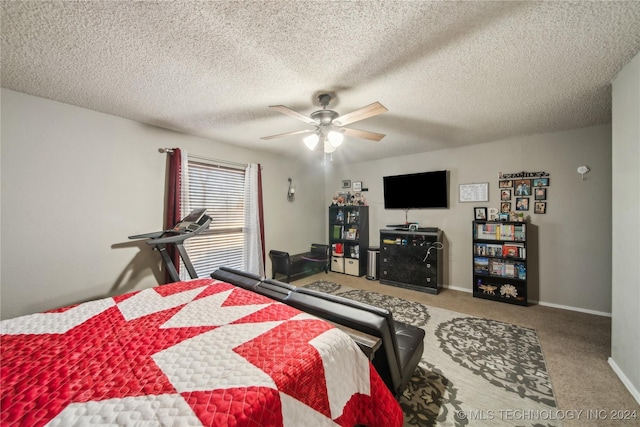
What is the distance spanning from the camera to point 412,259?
3.96m

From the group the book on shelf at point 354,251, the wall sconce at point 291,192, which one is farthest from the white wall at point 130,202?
the book on shelf at point 354,251

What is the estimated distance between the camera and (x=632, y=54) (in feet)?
5.20

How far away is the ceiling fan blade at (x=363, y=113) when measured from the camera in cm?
180

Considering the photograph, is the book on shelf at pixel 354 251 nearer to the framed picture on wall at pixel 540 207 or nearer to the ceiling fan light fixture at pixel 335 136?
A: the framed picture on wall at pixel 540 207

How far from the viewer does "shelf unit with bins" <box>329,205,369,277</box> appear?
4754 mm

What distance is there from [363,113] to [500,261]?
→ 304cm

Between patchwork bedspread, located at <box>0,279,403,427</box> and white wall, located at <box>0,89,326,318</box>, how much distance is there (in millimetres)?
1208

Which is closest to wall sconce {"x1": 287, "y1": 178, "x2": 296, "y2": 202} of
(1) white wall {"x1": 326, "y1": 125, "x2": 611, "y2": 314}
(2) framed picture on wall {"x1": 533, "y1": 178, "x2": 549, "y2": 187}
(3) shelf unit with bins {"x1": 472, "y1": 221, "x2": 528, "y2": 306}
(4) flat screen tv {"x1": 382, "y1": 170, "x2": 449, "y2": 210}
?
(4) flat screen tv {"x1": 382, "y1": 170, "x2": 449, "y2": 210}

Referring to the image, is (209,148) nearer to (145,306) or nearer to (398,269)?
(145,306)

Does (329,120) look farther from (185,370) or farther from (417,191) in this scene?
(417,191)

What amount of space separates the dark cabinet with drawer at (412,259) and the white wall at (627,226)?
1.95 meters

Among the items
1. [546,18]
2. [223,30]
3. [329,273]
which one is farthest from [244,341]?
[329,273]

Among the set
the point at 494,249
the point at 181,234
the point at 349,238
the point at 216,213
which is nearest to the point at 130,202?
the point at 181,234

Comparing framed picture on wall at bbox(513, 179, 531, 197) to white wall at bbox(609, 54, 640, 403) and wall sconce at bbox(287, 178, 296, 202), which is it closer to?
white wall at bbox(609, 54, 640, 403)
